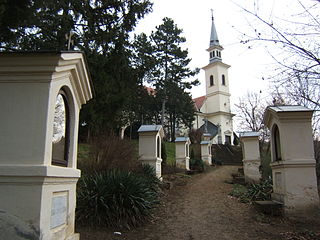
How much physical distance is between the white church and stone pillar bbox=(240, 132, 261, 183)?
3563cm

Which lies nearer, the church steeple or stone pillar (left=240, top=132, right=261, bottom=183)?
stone pillar (left=240, top=132, right=261, bottom=183)

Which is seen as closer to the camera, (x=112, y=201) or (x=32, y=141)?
(x=32, y=141)

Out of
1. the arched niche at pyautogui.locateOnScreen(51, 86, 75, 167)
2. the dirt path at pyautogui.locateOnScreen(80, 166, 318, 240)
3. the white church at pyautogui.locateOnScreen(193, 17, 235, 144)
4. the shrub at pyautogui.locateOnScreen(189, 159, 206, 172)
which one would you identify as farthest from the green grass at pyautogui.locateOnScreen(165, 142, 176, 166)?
the white church at pyautogui.locateOnScreen(193, 17, 235, 144)

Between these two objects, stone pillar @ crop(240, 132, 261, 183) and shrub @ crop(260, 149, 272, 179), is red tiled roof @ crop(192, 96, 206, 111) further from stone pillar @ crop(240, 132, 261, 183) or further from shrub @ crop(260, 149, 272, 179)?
shrub @ crop(260, 149, 272, 179)

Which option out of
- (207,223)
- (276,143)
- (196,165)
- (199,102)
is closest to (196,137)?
(196,165)

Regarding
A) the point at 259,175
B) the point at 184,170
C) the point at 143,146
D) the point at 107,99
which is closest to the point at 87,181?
the point at 143,146

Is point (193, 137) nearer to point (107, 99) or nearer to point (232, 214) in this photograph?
point (107, 99)

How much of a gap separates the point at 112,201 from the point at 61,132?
2587 millimetres

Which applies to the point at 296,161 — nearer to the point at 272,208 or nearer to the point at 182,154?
the point at 272,208

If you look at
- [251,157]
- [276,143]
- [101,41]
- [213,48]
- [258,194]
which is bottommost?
[258,194]

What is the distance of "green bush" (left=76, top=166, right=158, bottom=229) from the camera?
20.2ft

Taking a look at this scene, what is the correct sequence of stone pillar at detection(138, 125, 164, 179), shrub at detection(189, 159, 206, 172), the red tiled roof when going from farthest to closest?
the red tiled roof → shrub at detection(189, 159, 206, 172) → stone pillar at detection(138, 125, 164, 179)

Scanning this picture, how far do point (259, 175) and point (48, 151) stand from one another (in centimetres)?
1153

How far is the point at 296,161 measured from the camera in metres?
6.93
